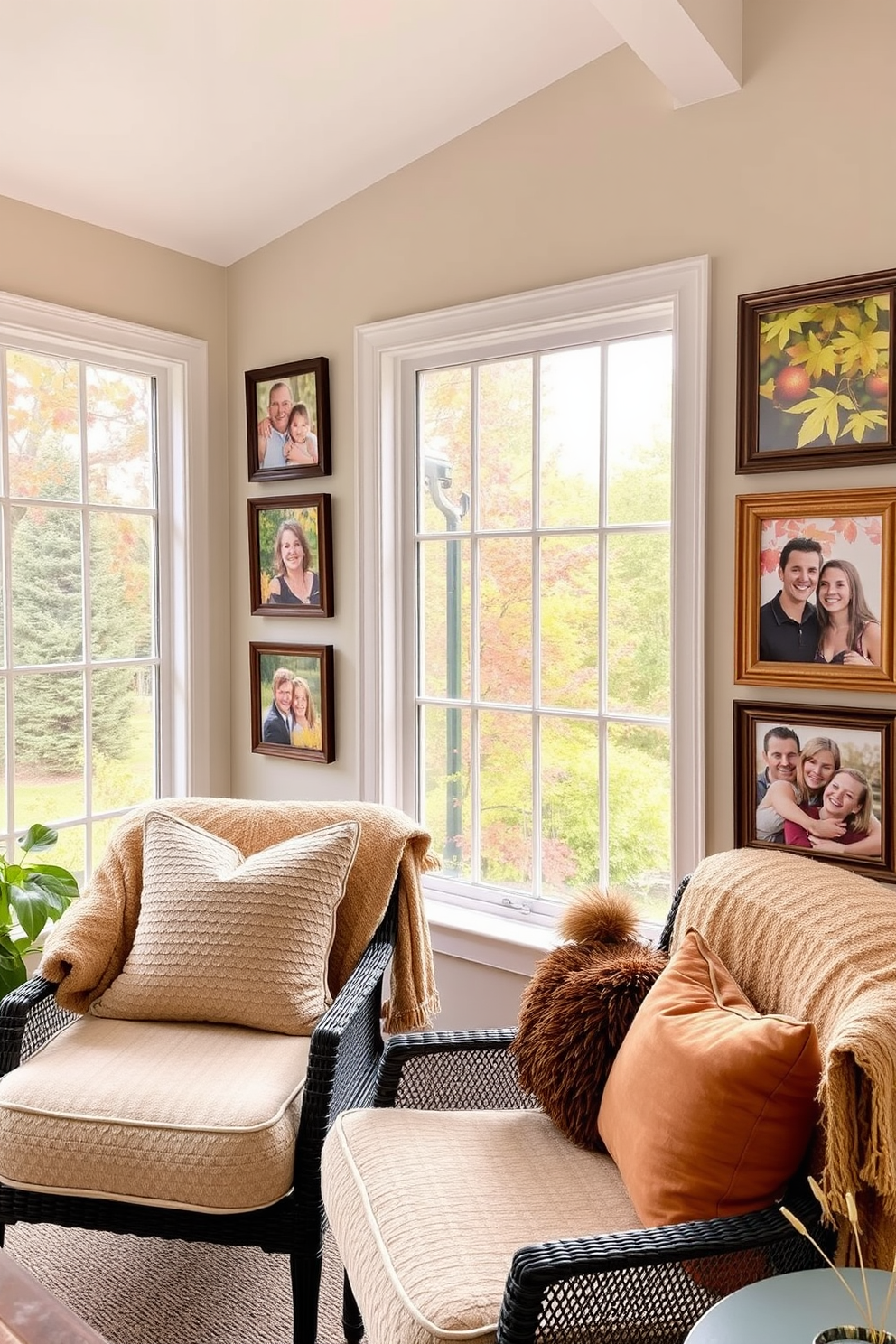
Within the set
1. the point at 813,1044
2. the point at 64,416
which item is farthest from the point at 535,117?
the point at 813,1044

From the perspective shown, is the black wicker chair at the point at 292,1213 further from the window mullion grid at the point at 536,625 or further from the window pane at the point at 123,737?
the window pane at the point at 123,737

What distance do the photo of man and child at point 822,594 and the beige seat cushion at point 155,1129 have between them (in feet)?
4.19

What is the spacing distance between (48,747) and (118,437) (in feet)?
2.99

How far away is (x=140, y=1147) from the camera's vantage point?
1.66m

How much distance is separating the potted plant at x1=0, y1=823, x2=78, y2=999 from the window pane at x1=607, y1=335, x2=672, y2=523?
160cm

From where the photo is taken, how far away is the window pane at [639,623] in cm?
239

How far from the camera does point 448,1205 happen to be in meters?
1.43

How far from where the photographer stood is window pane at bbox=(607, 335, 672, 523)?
2377 mm

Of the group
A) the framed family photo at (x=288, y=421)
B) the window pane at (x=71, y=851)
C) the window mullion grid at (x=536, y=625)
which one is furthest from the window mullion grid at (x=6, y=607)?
the window mullion grid at (x=536, y=625)

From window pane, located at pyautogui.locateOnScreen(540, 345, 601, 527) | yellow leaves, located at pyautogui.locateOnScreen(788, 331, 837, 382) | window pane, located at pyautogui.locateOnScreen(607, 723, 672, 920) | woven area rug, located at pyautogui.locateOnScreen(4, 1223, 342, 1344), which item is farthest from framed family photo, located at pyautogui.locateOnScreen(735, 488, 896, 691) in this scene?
woven area rug, located at pyautogui.locateOnScreen(4, 1223, 342, 1344)

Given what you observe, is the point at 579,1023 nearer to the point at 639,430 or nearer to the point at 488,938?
the point at 488,938

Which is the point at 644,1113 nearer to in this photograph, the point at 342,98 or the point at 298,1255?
the point at 298,1255

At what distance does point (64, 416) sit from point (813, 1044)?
2423 millimetres

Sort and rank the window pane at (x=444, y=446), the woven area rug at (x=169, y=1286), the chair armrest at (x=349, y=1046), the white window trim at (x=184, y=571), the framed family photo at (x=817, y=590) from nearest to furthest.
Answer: the chair armrest at (x=349, y=1046) → the woven area rug at (x=169, y=1286) → the framed family photo at (x=817, y=590) → the window pane at (x=444, y=446) → the white window trim at (x=184, y=571)
